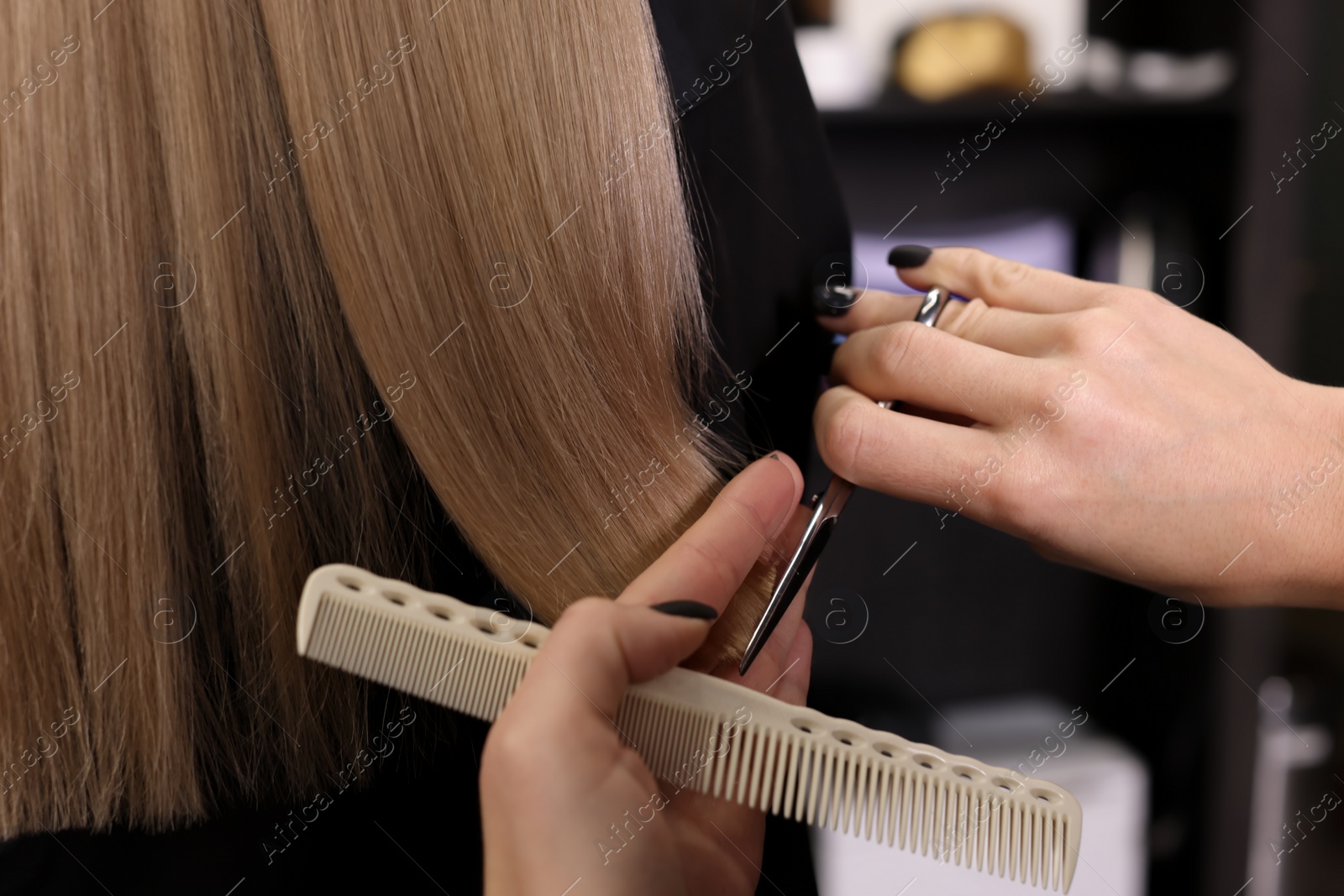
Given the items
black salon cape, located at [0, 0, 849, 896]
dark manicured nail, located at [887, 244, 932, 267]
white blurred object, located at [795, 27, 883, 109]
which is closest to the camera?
black salon cape, located at [0, 0, 849, 896]

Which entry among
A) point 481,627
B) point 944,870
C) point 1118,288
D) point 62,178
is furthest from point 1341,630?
point 62,178

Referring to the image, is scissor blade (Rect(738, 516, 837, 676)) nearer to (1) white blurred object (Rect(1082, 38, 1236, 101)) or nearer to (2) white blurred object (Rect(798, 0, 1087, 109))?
(2) white blurred object (Rect(798, 0, 1087, 109))

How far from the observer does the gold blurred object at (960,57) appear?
81 centimetres

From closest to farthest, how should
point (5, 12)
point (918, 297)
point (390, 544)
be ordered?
point (5, 12)
point (390, 544)
point (918, 297)

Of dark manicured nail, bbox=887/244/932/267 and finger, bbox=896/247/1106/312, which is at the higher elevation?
dark manicured nail, bbox=887/244/932/267

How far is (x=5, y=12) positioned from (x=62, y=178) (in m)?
0.07

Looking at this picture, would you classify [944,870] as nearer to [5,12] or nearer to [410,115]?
[410,115]

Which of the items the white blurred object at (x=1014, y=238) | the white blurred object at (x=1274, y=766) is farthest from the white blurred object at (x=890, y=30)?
the white blurred object at (x=1274, y=766)

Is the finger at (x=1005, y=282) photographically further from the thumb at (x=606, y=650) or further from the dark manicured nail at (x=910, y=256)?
the thumb at (x=606, y=650)

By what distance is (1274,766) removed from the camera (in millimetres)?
957

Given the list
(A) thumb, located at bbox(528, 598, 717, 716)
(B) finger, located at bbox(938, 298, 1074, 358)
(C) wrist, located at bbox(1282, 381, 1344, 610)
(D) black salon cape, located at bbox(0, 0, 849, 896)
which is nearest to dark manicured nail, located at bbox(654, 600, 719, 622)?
(A) thumb, located at bbox(528, 598, 717, 716)

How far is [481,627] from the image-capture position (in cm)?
37

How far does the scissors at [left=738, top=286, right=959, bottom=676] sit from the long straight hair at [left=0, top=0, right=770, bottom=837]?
0.03 meters

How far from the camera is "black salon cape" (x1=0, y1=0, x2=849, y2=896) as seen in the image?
1.40 ft
